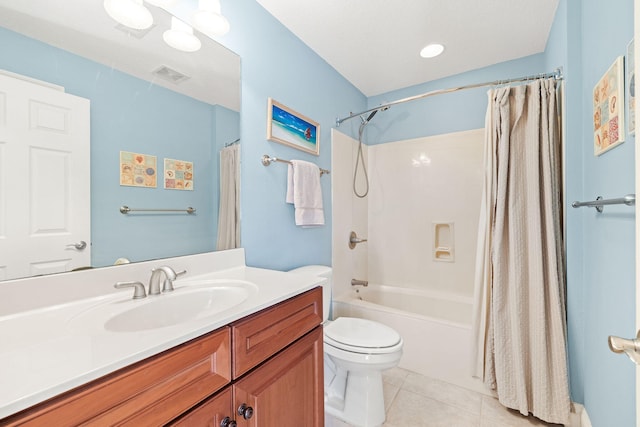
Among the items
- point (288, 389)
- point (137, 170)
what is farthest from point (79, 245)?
point (288, 389)

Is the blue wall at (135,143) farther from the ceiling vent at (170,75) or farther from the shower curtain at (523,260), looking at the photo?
the shower curtain at (523,260)

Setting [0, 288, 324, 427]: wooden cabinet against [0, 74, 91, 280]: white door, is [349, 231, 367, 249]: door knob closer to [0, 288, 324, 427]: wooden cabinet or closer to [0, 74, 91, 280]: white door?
[0, 288, 324, 427]: wooden cabinet

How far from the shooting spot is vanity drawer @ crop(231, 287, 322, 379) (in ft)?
2.48

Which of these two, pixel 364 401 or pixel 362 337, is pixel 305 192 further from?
pixel 364 401

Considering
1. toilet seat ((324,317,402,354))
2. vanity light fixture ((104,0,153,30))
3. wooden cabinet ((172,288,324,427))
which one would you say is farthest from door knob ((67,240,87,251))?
toilet seat ((324,317,402,354))

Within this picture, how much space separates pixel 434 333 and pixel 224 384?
5.19ft

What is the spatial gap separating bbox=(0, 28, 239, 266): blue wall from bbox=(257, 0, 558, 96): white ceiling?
0.92 m

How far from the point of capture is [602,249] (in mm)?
1056

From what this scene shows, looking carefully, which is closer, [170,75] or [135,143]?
[135,143]

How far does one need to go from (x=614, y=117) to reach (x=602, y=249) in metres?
0.50

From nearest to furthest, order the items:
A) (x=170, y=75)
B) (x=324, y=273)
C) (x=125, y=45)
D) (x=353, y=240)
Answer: (x=125, y=45), (x=170, y=75), (x=324, y=273), (x=353, y=240)

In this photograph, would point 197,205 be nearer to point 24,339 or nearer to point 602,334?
point 24,339

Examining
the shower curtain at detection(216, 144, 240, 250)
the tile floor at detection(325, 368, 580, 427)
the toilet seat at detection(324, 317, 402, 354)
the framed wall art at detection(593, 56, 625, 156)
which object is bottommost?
the tile floor at detection(325, 368, 580, 427)

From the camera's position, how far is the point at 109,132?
97cm
